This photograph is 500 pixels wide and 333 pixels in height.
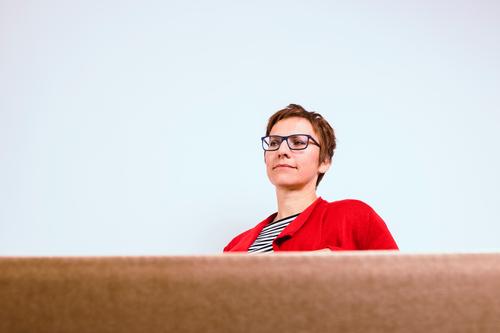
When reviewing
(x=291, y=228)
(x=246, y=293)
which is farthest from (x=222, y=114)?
(x=246, y=293)

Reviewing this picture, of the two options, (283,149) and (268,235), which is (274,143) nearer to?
(283,149)

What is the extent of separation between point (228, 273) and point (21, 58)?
1.74 m

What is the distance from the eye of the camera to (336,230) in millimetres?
1206

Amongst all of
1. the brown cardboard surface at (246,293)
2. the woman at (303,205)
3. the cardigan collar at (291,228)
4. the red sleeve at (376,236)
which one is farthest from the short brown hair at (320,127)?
the brown cardboard surface at (246,293)

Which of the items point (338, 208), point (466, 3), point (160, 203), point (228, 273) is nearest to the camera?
point (228, 273)

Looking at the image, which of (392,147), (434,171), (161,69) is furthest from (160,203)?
A: (434,171)

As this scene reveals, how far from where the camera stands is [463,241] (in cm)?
179

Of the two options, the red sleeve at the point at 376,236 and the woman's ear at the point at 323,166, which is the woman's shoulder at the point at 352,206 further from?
the woman's ear at the point at 323,166

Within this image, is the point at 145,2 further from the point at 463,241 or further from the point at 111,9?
the point at 463,241

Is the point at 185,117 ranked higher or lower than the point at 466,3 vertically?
lower

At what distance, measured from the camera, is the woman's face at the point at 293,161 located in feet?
4.53

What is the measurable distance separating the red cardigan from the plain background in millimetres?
497

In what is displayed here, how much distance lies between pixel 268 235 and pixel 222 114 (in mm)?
618

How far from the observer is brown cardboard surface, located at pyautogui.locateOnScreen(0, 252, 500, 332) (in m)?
0.35
